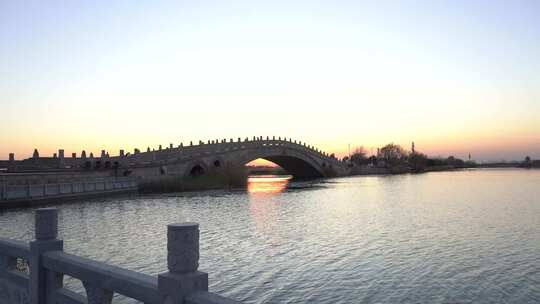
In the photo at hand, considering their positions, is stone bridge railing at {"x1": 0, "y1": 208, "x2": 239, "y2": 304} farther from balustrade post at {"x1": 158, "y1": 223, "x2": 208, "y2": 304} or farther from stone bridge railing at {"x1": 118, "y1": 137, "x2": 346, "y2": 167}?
stone bridge railing at {"x1": 118, "y1": 137, "x2": 346, "y2": 167}

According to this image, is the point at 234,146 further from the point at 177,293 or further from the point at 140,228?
the point at 177,293

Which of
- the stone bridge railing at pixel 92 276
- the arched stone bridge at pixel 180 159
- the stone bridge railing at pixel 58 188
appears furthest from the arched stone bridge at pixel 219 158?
the stone bridge railing at pixel 92 276

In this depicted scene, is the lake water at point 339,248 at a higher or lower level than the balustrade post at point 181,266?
lower

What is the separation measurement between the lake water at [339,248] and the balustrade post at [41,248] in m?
6.02

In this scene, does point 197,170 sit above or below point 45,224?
above

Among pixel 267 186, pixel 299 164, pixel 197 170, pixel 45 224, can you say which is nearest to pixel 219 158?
pixel 197 170

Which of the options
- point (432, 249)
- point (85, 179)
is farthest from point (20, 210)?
point (432, 249)

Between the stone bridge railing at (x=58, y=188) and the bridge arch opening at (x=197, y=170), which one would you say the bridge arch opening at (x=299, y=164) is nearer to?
the bridge arch opening at (x=197, y=170)

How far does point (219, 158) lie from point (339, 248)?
57.8 m

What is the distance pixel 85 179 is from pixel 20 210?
684 inches

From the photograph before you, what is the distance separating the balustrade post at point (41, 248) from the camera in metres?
6.80

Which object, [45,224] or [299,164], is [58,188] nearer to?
[45,224]

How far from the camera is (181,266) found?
429cm

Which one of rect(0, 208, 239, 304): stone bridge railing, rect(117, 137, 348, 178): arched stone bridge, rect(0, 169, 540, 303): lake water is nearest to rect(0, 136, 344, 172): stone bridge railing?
rect(117, 137, 348, 178): arched stone bridge
